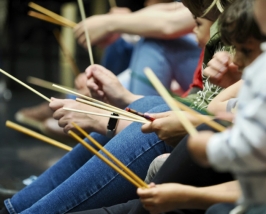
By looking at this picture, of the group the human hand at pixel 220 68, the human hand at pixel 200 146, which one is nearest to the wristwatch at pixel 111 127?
the human hand at pixel 220 68

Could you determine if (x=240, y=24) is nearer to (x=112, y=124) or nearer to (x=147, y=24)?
(x=112, y=124)

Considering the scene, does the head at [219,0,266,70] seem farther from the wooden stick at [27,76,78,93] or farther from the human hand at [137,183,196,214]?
the wooden stick at [27,76,78,93]

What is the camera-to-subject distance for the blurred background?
2281mm

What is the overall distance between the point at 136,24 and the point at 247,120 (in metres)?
1.32

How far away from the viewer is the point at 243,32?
89 centimetres

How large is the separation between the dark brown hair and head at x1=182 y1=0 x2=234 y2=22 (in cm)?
35

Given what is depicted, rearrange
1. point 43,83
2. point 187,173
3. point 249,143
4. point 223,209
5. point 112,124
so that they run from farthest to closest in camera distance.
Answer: point 43,83
point 112,124
point 187,173
point 223,209
point 249,143

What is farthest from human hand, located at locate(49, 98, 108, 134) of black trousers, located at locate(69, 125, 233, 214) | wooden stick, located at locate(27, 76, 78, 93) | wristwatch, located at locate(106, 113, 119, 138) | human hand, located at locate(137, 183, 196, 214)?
human hand, located at locate(137, 183, 196, 214)

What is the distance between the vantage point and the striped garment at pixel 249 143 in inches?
26.9

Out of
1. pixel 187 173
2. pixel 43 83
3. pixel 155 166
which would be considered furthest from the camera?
pixel 43 83

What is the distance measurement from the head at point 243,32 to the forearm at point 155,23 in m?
0.95

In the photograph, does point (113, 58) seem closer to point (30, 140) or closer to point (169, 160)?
point (30, 140)

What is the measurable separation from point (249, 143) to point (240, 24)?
0.26m

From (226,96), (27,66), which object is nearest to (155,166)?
(226,96)
